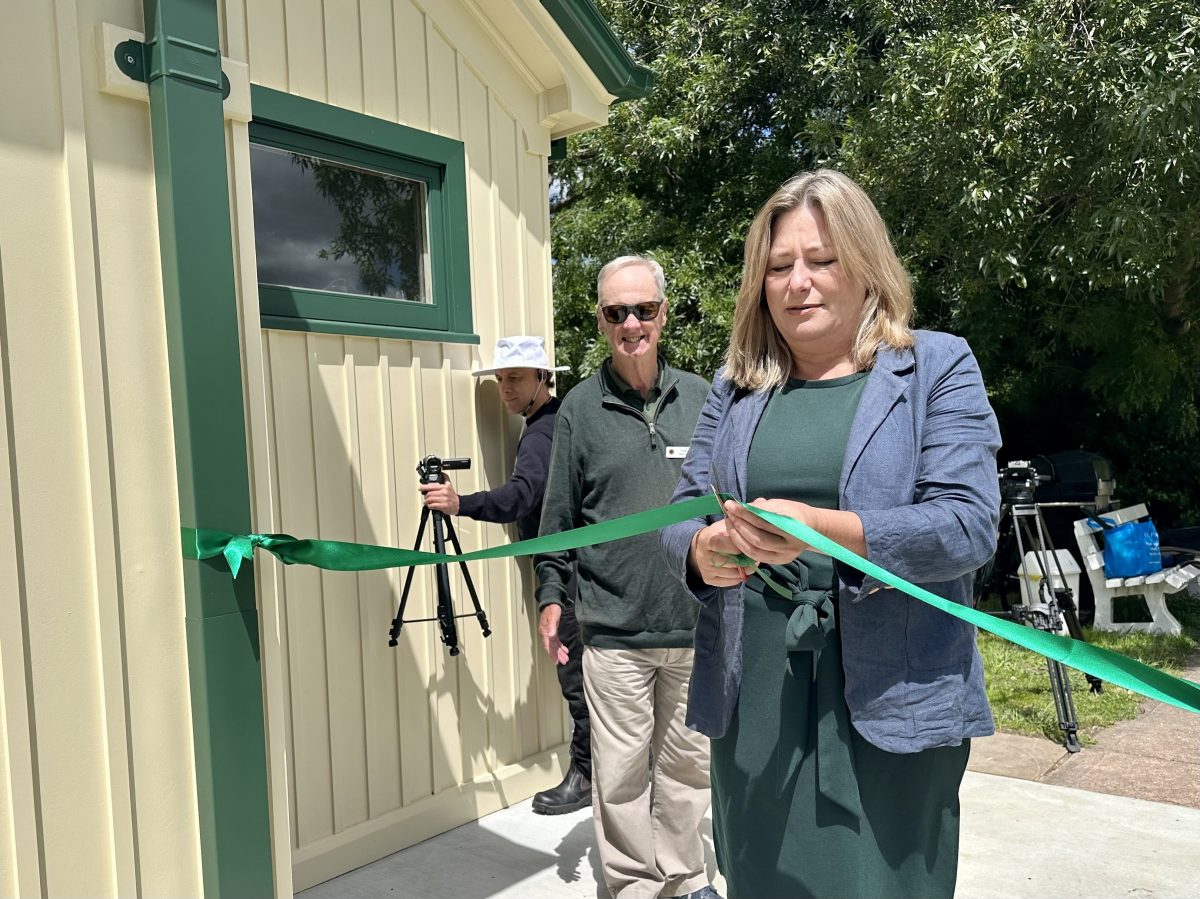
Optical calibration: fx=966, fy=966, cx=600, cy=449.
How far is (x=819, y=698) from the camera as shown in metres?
1.91

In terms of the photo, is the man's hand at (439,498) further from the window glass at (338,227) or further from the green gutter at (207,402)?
the green gutter at (207,402)

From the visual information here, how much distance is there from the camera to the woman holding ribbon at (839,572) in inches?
70.7

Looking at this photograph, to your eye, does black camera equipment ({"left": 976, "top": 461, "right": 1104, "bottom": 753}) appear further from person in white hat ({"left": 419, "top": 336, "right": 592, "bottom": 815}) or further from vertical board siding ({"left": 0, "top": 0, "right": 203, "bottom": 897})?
vertical board siding ({"left": 0, "top": 0, "right": 203, "bottom": 897})

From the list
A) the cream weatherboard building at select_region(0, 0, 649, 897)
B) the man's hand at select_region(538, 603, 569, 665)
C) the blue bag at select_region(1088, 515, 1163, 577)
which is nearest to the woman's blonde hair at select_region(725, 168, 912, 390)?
the cream weatherboard building at select_region(0, 0, 649, 897)

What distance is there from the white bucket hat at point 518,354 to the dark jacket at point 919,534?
7.99ft

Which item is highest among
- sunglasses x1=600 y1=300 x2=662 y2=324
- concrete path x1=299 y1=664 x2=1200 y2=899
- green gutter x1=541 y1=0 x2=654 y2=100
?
green gutter x1=541 y1=0 x2=654 y2=100

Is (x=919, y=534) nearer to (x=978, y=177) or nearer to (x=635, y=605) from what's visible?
(x=635, y=605)

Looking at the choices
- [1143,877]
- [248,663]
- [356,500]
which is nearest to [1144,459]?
[1143,877]

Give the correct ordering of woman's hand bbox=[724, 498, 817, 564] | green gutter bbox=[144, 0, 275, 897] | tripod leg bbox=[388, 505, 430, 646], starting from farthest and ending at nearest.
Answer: tripod leg bbox=[388, 505, 430, 646], green gutter bbox=[144, 0, 275, 897], woman's hand bbox=[724, 498, 817, 564]

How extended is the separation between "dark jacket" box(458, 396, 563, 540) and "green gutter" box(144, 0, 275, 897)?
69.4 inches

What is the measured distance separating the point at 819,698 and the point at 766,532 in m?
0.41

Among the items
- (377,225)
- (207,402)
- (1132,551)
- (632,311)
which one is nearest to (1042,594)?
(1132,551)

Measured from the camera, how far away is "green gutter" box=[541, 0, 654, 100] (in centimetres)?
441

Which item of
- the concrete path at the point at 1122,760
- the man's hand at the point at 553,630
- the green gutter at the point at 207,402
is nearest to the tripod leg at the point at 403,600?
the man's hand at the point at 553,630
